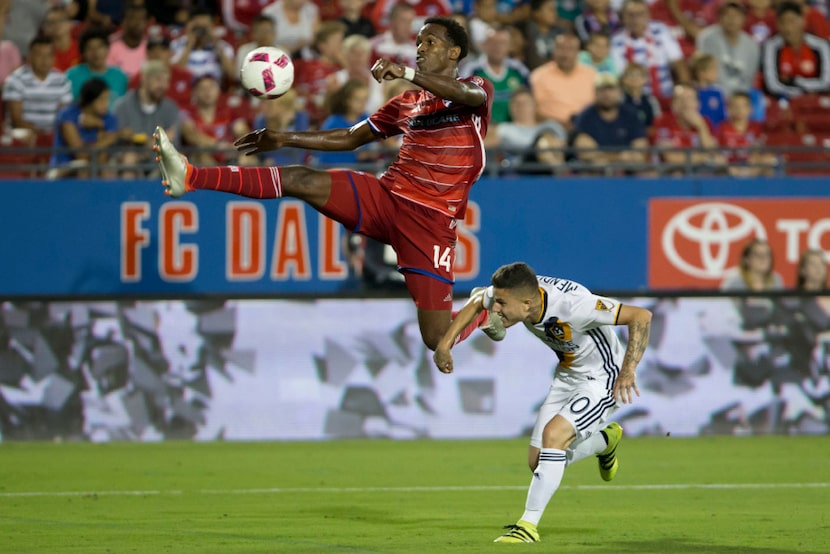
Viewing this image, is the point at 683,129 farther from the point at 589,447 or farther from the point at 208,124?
the point at 589,447

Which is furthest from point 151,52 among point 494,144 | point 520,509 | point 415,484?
point 520,509

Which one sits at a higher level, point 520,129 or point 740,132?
point 740,132

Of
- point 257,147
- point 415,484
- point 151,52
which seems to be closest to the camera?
point 257,147

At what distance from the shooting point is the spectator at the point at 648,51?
16859mm

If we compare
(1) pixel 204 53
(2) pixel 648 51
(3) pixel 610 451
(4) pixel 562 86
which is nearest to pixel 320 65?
(1) pixel 204 53

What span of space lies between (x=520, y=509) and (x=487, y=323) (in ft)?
5.52

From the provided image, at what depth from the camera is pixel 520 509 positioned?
30.5 ft

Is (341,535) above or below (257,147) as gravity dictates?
below

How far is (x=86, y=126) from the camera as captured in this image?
14.9 m

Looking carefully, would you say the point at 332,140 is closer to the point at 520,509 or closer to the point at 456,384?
the point at 520,509

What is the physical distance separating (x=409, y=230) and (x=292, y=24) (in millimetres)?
8270

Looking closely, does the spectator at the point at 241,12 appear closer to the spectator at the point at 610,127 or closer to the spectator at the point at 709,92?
the spectator at the point at 610,127

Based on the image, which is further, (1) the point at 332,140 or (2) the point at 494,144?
(2) the point at 494,144

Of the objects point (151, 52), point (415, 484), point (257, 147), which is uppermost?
point (151, 52)
